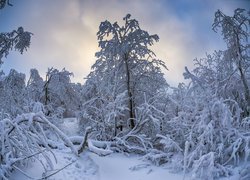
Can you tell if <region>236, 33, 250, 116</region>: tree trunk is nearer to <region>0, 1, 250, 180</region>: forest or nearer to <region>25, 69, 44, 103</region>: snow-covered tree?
<region>0, 1, 250, 180</region>: forest

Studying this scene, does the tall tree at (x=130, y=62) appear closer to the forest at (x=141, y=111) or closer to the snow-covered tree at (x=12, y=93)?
the forest at (x=141, y=111)

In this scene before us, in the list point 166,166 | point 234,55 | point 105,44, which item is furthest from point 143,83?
point 166,166

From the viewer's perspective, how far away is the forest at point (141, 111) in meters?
8.32

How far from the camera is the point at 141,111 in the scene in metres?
12.7

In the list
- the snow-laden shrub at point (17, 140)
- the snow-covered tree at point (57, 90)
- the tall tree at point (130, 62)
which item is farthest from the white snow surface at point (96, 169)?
the snow-covered tree at point (57, 90)

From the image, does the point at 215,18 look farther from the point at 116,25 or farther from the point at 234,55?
the point at 116,25

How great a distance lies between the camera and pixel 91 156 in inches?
424

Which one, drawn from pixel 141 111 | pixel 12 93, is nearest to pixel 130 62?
pixel 141 111

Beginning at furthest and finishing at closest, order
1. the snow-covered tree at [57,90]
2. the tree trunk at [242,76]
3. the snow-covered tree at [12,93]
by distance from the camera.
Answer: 1. the snow-covered tree at [57,90]
2. the snow-covered tree at [12,93]
3. the tree trunk at [242,76]

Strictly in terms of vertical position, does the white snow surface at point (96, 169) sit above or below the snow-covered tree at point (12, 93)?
below

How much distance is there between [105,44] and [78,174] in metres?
6.97

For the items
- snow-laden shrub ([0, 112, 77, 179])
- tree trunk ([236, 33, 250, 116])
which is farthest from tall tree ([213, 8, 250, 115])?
snow-laden shrub ([0, 112, 77, 179])

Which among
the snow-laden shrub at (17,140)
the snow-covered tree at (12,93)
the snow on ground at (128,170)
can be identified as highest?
the snow-covered tree at (12,93)

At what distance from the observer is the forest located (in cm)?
832
